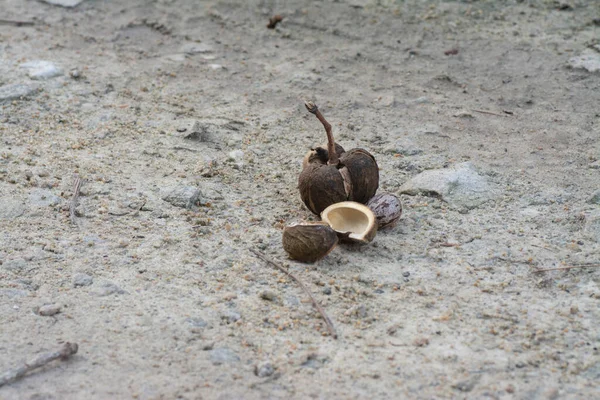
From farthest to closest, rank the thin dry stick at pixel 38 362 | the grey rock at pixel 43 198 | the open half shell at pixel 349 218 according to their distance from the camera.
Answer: the grey rock at pixel 43 198 → the open half shell at pixel 349 218 → the thin dry stick at pixel 38 362

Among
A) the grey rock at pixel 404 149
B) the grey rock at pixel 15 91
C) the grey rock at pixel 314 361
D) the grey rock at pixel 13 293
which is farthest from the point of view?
the grey rock at pixel 15 91

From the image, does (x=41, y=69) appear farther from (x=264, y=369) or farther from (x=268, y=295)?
(x=264, y=369)

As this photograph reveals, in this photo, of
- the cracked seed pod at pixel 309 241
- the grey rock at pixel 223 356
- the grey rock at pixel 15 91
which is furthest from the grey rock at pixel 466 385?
the grey rock at pixel 15 91

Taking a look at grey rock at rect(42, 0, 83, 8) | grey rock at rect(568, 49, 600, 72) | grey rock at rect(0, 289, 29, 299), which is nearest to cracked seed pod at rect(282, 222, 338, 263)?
grey rock at rect(0, 289, 29, 299)

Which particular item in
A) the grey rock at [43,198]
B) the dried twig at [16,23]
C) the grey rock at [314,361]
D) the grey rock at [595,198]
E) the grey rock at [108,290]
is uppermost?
the grey rock at [595,198]

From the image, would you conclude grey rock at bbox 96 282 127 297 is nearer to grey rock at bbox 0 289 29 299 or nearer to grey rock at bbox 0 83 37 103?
grey rock at bbox 0 289 29 299

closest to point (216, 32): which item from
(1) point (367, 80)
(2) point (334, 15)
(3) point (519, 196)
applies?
(2) point (334, 15)

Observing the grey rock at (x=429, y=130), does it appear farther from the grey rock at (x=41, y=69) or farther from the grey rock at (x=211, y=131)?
the grey rock at (x=41, y=69)

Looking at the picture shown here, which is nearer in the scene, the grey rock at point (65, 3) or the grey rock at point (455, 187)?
the grey rock at point (455, 187)
